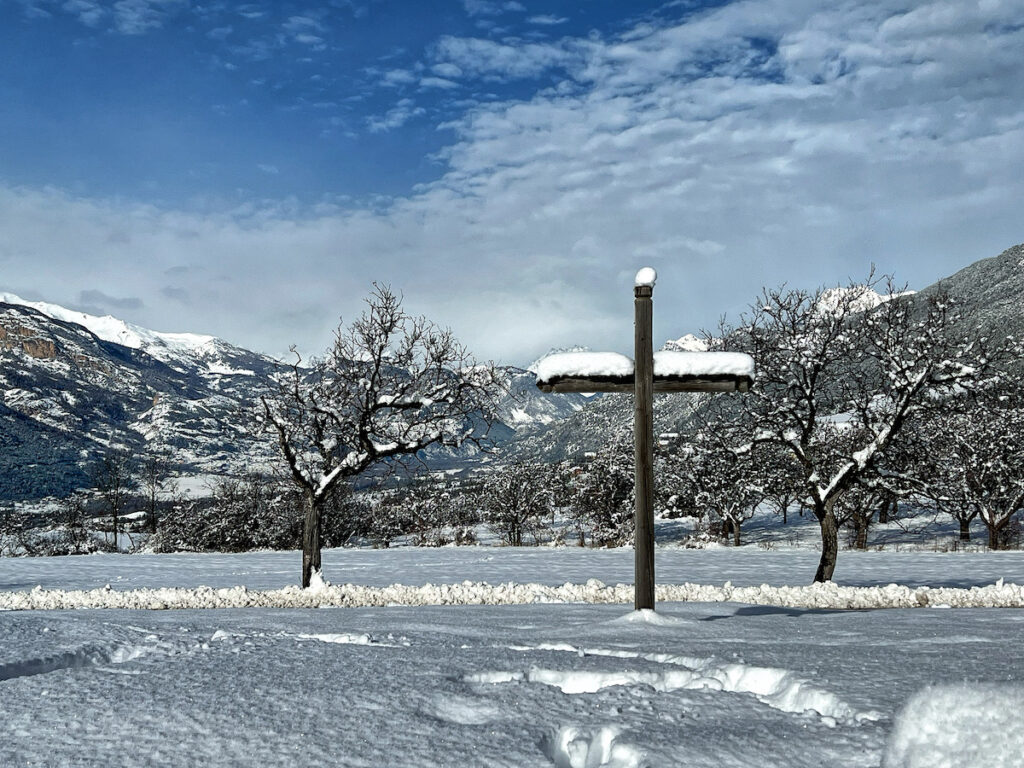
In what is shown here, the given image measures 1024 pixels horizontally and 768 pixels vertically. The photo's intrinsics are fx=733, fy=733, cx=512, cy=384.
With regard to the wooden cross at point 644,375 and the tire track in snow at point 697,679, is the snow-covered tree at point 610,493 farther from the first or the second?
the tire track in snow at point 697,679

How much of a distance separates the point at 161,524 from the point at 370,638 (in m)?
67.9

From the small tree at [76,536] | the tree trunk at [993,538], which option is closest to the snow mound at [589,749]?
the tree trunk at [993,538]

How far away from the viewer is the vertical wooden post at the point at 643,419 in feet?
24.0

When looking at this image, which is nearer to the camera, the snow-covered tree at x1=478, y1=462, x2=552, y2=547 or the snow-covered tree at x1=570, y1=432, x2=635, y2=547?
the snow-covered tree at x1=570, y1=432, x2=635, y2=547

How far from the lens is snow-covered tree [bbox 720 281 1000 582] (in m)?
14.2

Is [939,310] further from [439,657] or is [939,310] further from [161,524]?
[161,524]

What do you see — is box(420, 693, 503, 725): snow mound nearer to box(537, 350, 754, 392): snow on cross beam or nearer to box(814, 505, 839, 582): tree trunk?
box(537, 350, 754, 392): snow on cross beam

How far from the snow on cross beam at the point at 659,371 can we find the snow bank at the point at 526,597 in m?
4.01

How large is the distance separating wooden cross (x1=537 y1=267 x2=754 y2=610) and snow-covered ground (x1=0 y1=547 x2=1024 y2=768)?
4.86 feet

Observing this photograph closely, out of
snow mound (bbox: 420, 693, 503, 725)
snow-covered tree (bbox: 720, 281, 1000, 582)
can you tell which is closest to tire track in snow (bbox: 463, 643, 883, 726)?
snow mound (bbox: 420, 693, 503, 725)

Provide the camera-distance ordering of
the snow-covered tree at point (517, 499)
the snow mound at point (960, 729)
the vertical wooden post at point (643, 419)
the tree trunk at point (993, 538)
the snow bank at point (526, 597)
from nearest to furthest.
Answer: the snow mound at point (960, 729)
the vertical wooden post at point (643, 419)
the snow bank at point (526, 597)
the tree trunk at point (993, 538)
the snow-covered tree at point (517, 499)

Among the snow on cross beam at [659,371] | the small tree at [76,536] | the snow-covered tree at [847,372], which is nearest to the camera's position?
the snow on cross beam at [659,371]

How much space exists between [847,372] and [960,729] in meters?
15.4

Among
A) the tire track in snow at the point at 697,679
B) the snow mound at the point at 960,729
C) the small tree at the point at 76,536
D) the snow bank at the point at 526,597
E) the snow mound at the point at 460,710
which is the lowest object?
the small tree at the point at 76,536
